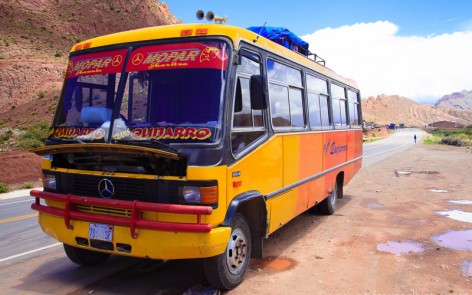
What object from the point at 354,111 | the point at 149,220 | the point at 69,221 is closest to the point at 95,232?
the point at 69,221

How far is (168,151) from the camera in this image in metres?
4.10

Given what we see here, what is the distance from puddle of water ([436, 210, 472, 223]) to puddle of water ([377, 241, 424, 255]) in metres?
2.51

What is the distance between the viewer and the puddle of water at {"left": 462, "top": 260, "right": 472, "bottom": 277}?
535cm

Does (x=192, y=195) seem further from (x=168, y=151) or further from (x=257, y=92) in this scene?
(x=257, y=92)

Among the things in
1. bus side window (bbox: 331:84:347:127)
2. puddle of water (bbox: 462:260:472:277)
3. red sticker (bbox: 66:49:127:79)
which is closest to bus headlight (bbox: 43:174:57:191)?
red sticker (bbox: 66:49:127:79)

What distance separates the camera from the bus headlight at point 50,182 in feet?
16.0

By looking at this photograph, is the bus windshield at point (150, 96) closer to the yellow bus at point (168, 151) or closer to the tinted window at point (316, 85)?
the yellow bus at point (168, 151)

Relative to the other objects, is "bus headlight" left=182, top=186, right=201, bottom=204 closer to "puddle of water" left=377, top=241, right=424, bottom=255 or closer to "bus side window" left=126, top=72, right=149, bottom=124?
"bus side window" left=126, top=72, right=149, bottom=124

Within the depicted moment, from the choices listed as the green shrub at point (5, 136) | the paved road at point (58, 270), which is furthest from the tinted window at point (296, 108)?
the green shrub at point (5, 136)

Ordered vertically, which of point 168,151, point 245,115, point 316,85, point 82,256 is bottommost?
point 82,256

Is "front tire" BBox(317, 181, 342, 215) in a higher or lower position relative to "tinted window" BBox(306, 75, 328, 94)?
lower

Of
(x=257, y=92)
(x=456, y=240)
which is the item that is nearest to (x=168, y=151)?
(x=257, y=92)

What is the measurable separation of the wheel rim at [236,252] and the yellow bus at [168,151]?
0.01 meters

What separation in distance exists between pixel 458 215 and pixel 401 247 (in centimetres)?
327
